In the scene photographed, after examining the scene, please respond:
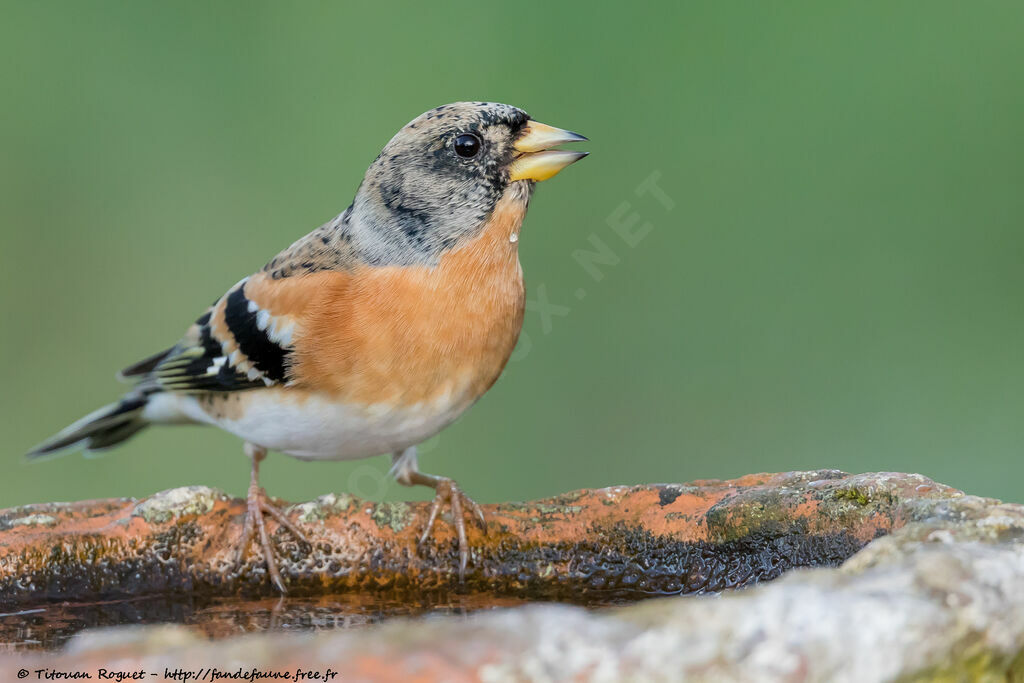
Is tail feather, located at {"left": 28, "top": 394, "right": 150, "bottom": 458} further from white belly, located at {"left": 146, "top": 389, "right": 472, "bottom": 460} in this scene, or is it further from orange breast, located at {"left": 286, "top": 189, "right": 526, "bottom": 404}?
orange breast, located at {"left": 286, "top": 189, "right": 526, "bottom": 404}

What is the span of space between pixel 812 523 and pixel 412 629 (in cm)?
118

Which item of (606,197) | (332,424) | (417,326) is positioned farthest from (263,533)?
(606,197)

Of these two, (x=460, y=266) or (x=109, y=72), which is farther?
(x=109, y=72)

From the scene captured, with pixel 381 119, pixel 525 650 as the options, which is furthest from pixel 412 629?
pixel 381 119

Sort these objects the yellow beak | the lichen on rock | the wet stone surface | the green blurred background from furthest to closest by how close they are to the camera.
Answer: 1. the green blurred background
2. the yellow beak
3. the lichen on rock
4. the wet stone surface

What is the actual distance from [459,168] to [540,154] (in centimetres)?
20

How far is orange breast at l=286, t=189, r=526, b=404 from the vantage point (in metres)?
2.71

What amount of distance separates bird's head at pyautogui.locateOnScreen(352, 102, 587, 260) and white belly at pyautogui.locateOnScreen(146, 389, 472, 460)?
0.38 meters

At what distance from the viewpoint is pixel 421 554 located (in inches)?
101

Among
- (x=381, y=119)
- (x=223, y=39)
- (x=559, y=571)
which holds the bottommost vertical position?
(x=559, y=571)

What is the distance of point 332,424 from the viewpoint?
277 centimetres

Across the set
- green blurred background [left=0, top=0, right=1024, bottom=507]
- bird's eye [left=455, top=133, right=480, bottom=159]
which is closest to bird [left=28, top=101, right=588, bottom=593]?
bird's eye [left=455, top=133, right=480, bottom=159]

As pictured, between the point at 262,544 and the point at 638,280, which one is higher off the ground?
the point at 638,280

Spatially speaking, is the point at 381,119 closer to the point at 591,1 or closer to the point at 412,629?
the point at 591,1
